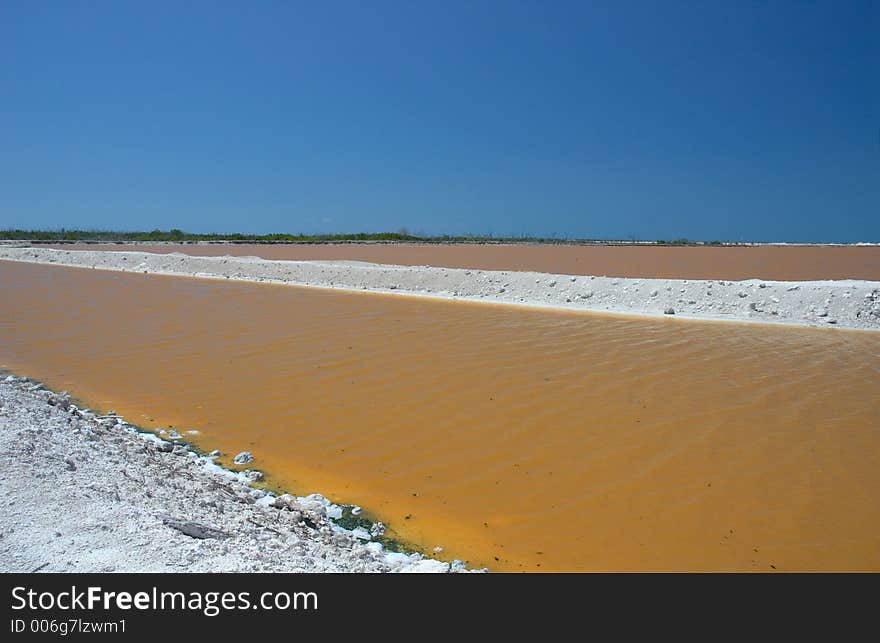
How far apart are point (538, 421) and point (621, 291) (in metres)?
11.4

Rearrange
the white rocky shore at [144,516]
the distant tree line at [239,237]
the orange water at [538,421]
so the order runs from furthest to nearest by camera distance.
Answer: the distant tree line at [239,237]
the orange water at [538,421]
the white rocky shore at [144,516]

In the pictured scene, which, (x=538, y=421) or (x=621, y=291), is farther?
(x=621, y=291)

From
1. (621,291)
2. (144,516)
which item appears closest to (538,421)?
(144,516)

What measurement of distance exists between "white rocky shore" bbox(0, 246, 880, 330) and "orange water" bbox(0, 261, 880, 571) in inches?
64.1

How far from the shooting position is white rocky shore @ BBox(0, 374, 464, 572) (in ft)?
9.80

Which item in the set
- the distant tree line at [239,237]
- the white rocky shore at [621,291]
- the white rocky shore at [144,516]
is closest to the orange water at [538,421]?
the white rocky shore at [144,516]

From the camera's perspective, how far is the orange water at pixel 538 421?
4.09m

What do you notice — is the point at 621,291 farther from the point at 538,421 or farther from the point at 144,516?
the point at 144,516

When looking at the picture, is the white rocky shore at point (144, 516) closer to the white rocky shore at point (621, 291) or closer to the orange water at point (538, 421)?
the orange water at point (538, 421)

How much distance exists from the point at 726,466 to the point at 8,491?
5.26m

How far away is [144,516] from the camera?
A: 3.41m

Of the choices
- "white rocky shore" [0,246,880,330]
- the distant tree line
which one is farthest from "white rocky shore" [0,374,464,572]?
the distant tree line

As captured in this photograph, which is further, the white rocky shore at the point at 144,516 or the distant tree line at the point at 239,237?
the distant tree line at the point at 239,237

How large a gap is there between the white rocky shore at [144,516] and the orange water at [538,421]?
19.8 inches
